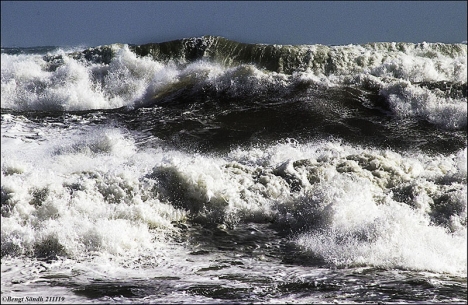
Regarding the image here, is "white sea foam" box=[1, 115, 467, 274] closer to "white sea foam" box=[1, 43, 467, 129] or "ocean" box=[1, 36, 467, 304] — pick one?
"ocean" box=[1, 36, 467, 304]

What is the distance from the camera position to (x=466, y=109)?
12516 mm

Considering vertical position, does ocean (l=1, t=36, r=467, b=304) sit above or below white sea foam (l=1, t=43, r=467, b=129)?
below

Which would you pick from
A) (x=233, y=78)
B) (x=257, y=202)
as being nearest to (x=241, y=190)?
(x=257, y=202)

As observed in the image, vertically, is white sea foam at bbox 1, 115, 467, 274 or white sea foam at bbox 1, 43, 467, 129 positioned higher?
white sea foam at bbox 1, 43, 467, 129

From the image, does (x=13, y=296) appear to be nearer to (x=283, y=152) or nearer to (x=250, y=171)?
(x=250, y=171)

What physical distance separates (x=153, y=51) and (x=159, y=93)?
3.35 metres

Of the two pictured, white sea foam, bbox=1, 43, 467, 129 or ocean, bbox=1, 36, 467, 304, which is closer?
ocean, bbox=1, 36, 467, 304

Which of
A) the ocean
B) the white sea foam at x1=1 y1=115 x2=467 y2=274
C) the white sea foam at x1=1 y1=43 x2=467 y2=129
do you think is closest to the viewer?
the ocean

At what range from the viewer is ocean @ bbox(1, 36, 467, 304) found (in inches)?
225

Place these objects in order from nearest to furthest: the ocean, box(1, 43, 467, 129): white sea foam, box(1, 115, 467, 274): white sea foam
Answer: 1. the ocean
2. box(1, 115, 467, 274): white sea foam
3. box(1, 43, 467, 129): white sea foam

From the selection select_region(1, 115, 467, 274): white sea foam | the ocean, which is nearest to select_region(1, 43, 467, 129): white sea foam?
the ocean

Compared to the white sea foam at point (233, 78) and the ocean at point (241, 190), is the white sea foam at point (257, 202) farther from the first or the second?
the white sea foam at point (233, 78)

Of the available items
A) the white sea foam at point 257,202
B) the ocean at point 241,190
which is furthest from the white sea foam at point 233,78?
the white sea foam at point 257,202

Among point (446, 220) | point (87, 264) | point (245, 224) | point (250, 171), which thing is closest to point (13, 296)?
point (87, 264)
